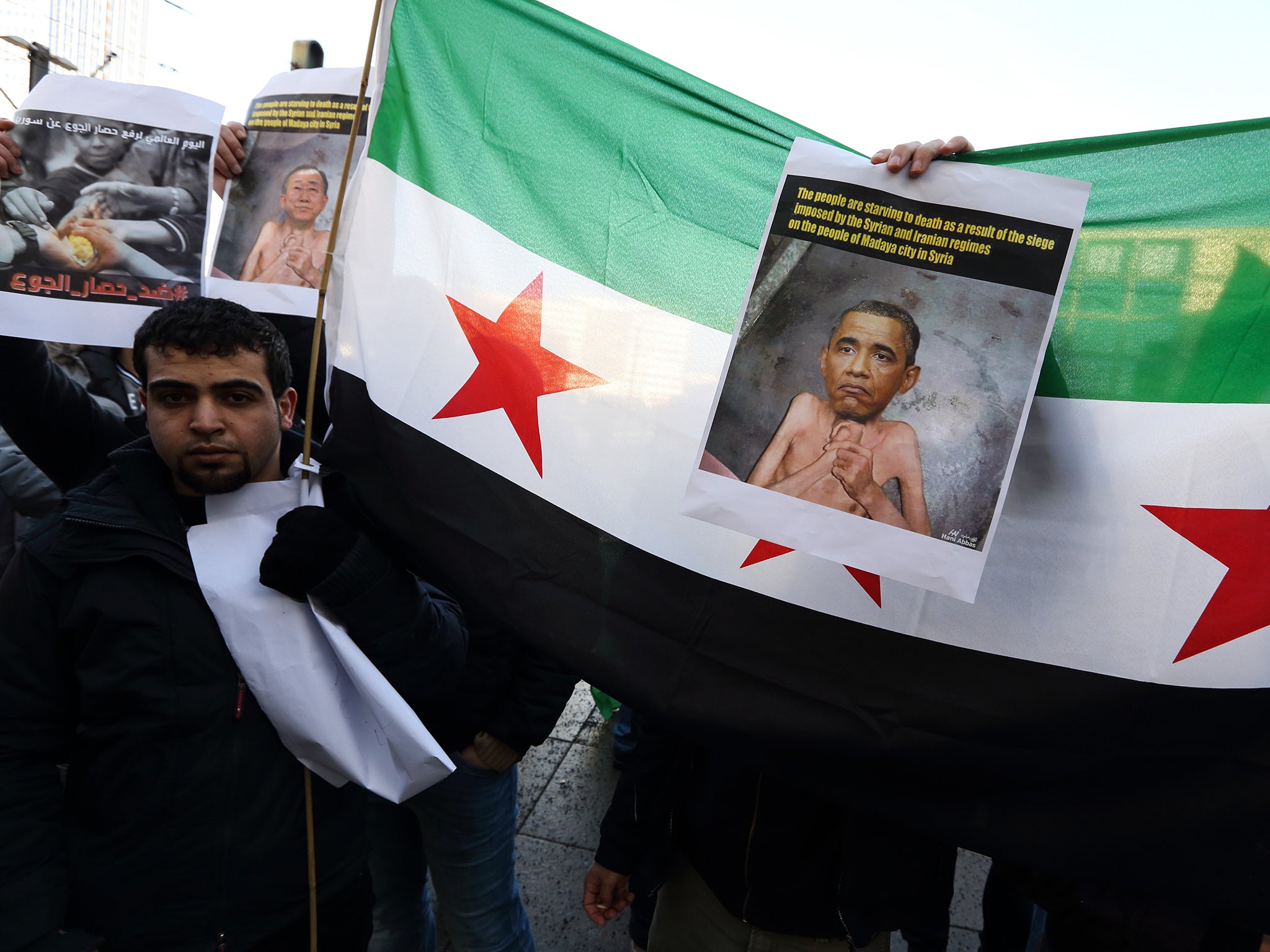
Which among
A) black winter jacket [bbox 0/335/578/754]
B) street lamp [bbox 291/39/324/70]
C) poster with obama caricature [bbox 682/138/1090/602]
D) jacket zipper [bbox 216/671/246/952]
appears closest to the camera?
poster with obama caricature [bbox 682/138/1090/602]

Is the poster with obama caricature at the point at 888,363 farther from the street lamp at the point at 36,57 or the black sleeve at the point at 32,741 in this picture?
the street lamp at the point at 36,57

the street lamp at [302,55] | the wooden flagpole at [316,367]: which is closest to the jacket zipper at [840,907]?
the wooden flagpole at [316,367]

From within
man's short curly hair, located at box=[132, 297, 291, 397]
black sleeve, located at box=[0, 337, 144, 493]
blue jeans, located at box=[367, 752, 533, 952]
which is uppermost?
man's short curly hair, located at box=[132, 297, 291, 397]

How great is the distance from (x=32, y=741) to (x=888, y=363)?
1.81m

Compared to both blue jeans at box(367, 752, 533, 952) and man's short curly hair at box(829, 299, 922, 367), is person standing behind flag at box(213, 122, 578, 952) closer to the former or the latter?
blue jeans at box(367, 752, 533, 952)

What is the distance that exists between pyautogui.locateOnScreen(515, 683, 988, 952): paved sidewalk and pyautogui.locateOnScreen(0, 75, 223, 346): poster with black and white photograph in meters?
2.55

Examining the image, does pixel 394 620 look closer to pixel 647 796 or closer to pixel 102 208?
pixel 647 796

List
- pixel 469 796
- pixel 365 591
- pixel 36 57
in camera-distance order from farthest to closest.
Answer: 1. pixel 36 57
2. pixel 469 796
3. pixel 365 591

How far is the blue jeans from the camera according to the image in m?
2.45

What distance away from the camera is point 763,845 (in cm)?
197

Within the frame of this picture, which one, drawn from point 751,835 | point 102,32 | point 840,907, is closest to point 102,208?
point 751,835

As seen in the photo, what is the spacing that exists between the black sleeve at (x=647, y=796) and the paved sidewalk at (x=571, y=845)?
1.39 m

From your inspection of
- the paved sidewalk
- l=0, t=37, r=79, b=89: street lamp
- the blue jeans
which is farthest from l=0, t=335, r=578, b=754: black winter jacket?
l=0, t=37, r=79, b=89: street lamp

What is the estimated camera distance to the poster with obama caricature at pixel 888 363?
1.50 meters
